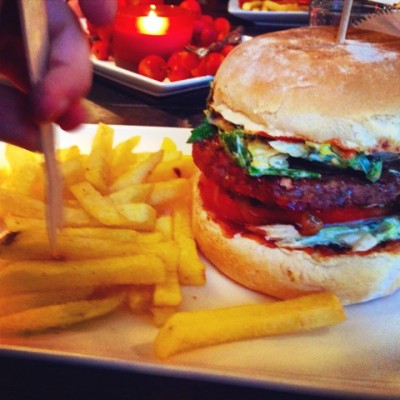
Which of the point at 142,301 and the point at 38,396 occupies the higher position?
the point at 142,301

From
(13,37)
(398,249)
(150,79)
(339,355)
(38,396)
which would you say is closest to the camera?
(13,37)

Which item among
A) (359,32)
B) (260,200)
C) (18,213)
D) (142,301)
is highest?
(359,32)

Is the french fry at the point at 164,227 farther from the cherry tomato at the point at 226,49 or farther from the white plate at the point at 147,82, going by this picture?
the cherry tomato at the point at 226,49

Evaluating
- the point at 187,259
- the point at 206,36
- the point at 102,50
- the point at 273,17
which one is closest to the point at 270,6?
the point at 273,17

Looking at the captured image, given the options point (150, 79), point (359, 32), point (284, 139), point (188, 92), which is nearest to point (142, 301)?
point (284, 139)

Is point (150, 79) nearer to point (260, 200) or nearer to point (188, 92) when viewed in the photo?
point (188, 92)

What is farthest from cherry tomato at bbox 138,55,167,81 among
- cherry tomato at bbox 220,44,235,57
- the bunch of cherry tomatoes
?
cherry tomato at bbox 220,44,235,57
